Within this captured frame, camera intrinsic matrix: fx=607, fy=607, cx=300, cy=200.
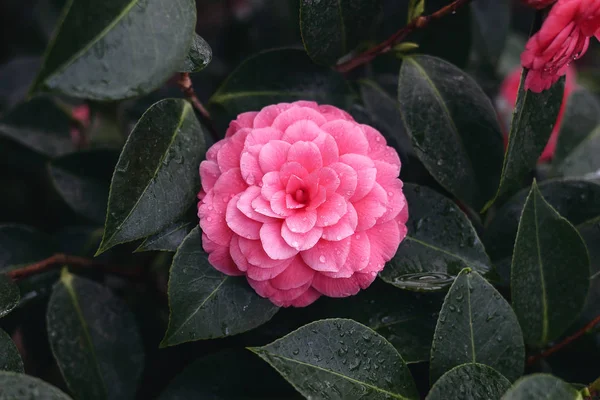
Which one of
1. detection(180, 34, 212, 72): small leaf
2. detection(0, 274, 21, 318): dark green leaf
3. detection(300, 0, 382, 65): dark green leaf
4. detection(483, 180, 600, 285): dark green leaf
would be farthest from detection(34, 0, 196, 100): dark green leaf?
A: detection(483, 180, 600, 285): dark green leaf

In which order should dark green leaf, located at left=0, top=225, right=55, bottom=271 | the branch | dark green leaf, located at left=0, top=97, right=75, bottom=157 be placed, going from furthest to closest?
1. dark green leaf, located at left=0, top=97, right=75, bottom=157
2. dark green leaf, located at left=0, top=225, right=55, bottom=271
3. the branch

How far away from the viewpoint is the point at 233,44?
1.40m

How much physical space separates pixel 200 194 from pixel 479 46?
0.73 m

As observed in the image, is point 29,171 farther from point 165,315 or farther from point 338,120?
point 338,120

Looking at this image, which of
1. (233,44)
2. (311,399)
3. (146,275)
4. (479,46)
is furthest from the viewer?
(233,44)

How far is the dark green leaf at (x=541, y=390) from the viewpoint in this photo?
56 cm

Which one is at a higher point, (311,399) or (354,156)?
(354,156)

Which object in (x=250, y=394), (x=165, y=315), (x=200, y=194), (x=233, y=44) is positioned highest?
(x=200, y=194)

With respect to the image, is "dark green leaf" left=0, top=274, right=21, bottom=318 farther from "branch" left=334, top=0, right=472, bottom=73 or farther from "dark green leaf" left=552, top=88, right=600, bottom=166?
"dark green leaf" left=552, top=88, right=600, bottom=166

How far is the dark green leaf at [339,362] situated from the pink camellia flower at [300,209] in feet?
0.22

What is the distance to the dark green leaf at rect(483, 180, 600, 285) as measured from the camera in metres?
0.83

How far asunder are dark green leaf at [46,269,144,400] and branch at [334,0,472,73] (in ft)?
1.60

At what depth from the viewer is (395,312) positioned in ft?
2.54

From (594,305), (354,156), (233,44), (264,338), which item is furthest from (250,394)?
→ (233,44)
